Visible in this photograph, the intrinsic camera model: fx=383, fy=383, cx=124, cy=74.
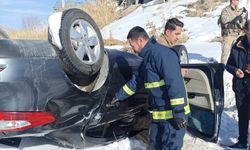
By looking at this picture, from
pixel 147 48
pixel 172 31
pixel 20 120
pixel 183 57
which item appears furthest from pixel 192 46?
pixel 20 120

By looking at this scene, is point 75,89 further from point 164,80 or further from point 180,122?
point 180,122

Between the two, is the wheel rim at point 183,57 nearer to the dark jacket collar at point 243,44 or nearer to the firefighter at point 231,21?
the dark jacket collar at point 243,44

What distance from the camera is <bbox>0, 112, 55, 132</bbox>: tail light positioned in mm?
3129

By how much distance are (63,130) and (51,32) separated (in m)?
0.91

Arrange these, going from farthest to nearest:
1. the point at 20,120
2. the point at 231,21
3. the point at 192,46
→ 1. the point at 192,46
2. the point at 231,21
3. the point at 20,120

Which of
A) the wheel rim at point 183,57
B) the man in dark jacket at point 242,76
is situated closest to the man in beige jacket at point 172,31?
the wheel rim at point 183,57

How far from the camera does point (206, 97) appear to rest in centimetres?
449

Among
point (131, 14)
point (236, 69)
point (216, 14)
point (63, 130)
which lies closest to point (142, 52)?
point (63, 130)

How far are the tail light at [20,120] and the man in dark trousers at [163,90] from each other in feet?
3.44

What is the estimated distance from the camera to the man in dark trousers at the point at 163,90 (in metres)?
3.39

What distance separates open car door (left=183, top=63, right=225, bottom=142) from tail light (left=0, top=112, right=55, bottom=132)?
189cm

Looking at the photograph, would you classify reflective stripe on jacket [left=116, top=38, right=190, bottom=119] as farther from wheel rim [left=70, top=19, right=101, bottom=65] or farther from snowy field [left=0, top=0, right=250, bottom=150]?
snowy field [left=0, top=0, right=250, bottom=150]

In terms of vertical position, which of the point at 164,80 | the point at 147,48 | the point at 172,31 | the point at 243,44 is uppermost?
the point at 172,31

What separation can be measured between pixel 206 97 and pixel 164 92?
110 centimetres
